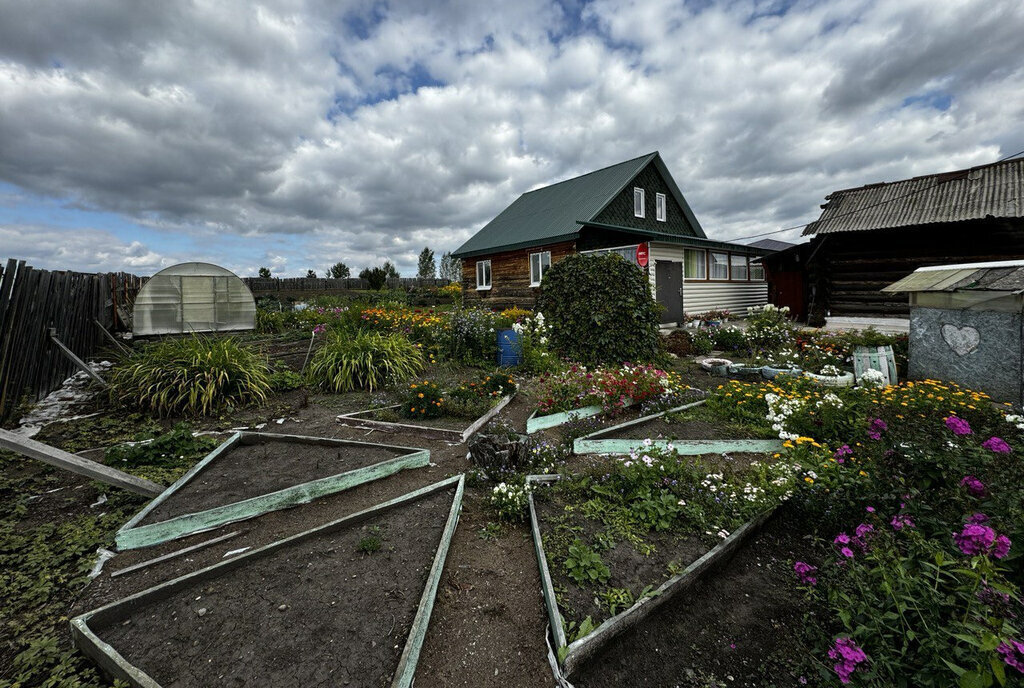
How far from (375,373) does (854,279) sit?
47.2 ft

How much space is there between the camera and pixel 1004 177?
35.8 ft

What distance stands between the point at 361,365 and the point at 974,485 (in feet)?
24.8

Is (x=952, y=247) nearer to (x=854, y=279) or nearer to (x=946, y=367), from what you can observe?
(x=854, y=279)

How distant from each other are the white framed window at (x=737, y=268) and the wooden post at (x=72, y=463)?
19735 millimetres

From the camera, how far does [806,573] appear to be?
265cm

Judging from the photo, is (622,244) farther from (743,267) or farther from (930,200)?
(743,267)

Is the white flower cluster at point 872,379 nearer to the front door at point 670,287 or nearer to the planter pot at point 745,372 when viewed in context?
the planter pot at point 745,372

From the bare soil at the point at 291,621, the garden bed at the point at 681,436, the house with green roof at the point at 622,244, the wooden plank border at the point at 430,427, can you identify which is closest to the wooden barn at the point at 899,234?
the house with green roof at the point at 622,244

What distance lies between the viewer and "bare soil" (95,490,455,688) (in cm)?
199

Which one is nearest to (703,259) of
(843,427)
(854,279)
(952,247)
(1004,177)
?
(854,279)

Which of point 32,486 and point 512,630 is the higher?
point 32,486

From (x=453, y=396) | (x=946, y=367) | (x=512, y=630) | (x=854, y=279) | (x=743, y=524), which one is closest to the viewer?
(x=512, y=630)

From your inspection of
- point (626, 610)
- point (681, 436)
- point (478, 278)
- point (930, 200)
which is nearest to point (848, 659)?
point (626, 610)

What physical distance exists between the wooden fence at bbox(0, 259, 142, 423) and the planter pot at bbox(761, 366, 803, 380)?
1130 centimetres
